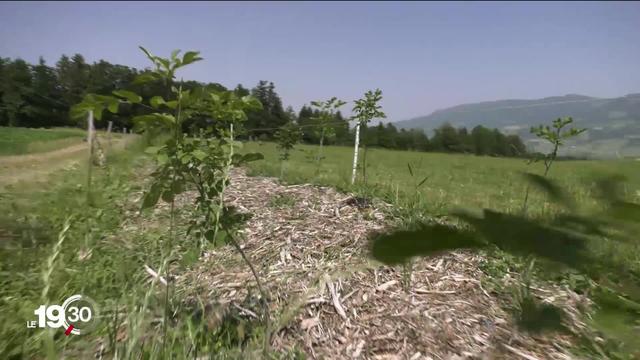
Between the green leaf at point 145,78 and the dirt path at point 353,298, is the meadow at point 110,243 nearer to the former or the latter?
the dirt path at point 353,298

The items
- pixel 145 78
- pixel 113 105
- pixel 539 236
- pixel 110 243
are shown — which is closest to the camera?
pixel 539 236

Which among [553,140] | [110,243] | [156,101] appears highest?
[156,101]

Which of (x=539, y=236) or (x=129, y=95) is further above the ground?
(x=129, y=95)

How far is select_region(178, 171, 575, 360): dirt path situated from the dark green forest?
954 millimetres

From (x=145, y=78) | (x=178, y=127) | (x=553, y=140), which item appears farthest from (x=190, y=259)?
(x=553, y=140)

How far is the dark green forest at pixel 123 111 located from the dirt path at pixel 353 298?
95 centimetres

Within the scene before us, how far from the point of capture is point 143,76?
1395mm

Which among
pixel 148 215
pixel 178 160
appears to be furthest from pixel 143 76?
pixel 148 215

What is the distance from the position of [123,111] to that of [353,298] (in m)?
1.83

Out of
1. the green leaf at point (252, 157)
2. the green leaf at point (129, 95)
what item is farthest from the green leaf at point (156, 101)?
the green leaf at point (252, 157)

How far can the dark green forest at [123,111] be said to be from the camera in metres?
1.61

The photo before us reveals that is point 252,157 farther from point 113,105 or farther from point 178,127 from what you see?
point 113,105

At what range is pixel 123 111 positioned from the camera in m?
1.85

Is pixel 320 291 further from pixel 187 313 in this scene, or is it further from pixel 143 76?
Answer: pixel 143 76
